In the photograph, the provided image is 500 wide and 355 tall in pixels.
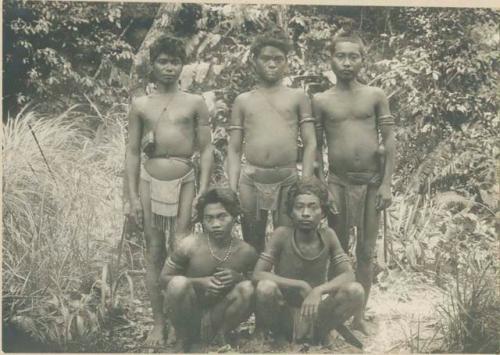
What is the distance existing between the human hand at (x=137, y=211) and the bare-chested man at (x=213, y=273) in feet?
1.25

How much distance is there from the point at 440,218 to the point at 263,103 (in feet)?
5.23

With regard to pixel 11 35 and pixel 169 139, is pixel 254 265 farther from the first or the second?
pixel 11 35

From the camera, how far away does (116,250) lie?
5.72m

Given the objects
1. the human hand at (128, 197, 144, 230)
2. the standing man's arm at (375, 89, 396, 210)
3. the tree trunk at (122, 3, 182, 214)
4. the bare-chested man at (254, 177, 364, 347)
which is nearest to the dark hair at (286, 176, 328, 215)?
the bare-chested man at (254, 177, 364, 347)

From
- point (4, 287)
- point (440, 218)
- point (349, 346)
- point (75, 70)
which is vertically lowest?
point (349, 346)

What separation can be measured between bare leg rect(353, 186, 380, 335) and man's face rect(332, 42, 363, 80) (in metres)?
Result: 0.82

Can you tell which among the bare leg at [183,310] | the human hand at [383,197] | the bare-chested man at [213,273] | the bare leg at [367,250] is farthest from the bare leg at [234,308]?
the human hand at [383,197]

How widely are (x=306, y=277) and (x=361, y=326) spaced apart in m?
0.60

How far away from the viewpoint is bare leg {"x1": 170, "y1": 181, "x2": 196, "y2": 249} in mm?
5516

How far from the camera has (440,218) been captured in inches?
233

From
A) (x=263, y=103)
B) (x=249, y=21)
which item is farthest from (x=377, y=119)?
(x=249, y=21)

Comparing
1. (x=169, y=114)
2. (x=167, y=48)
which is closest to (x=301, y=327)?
(x=169, y=114)

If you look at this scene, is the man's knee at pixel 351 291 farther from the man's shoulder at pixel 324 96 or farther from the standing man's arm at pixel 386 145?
A: the man's shoulder at pixel 324 96

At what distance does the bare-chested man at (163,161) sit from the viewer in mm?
5520
